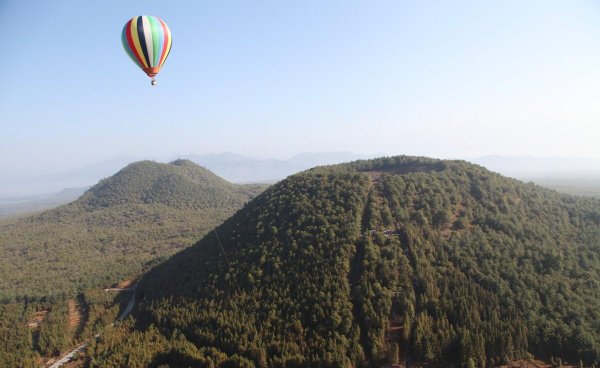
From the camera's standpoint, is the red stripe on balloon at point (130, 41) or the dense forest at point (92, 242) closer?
the red stripe on balloon at point (130, 41)

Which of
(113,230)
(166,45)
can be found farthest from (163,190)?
(166,45)

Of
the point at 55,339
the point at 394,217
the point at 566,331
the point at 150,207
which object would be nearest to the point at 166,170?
the point at 150,207

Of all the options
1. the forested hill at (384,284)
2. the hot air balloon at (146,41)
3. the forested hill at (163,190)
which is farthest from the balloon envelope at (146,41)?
the forested hill at (163,190)

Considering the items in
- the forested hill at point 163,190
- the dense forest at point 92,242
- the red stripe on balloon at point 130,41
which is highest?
the red stripe on balloon at point 130,41

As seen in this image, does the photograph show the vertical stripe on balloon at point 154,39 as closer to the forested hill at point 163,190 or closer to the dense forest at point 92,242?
the dense forest at point 92,242

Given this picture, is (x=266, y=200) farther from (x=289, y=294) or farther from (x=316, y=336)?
(x=316, y=336)
